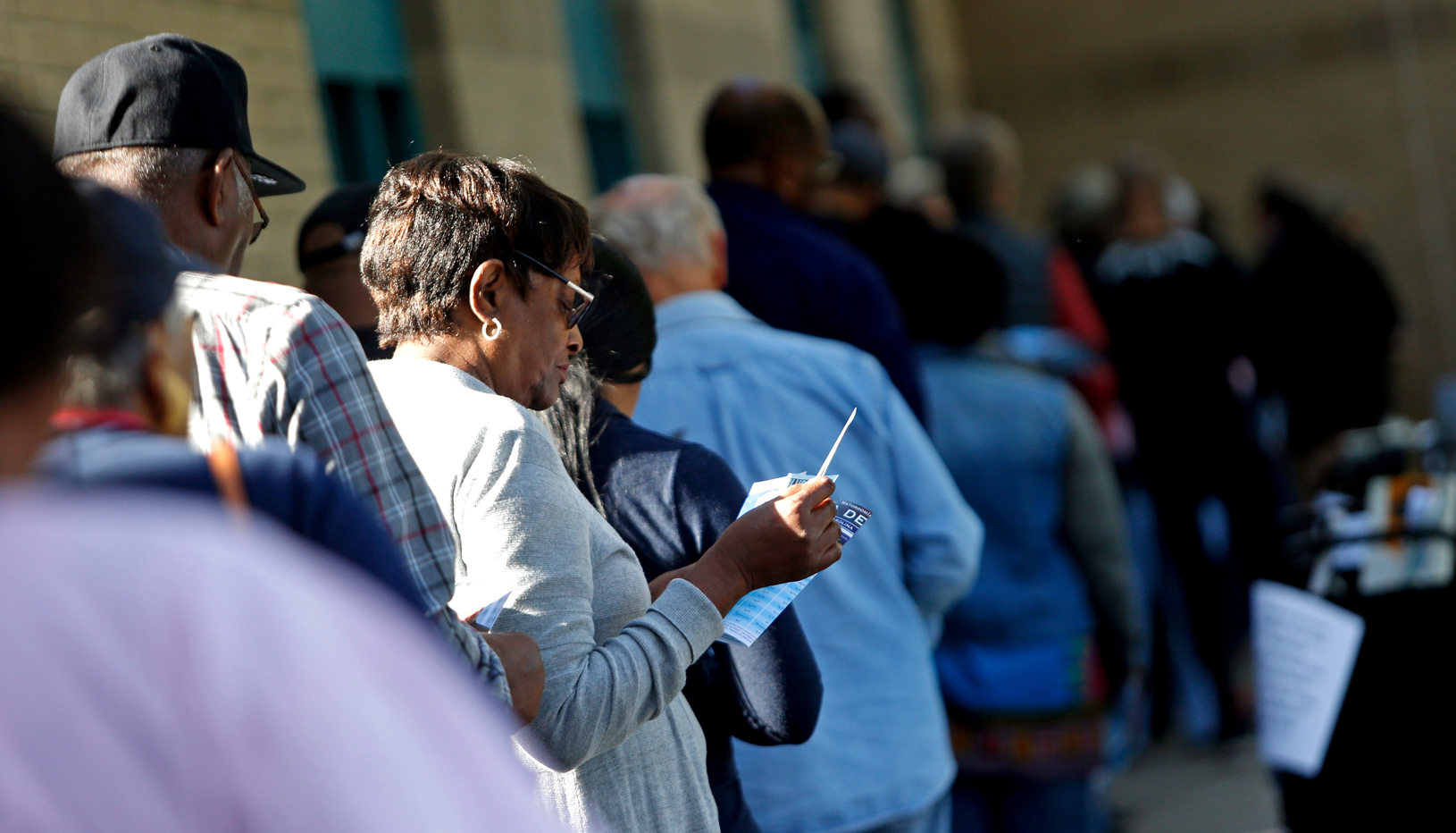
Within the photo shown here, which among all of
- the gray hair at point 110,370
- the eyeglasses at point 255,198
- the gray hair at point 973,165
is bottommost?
the gray hair at point 973,165

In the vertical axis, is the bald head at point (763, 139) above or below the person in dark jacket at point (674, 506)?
above

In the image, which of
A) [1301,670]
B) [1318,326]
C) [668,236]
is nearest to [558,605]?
[668,236]

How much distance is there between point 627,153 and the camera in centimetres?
753

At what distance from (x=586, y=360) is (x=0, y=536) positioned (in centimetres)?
139

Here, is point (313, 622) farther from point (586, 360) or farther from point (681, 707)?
point (586, 360)

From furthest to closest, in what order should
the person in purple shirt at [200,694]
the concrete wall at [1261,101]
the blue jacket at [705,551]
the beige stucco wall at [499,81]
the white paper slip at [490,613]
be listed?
1. the concrete wall at [1261,101]
2. the beige stucco wall at [499,81]
3. the blue jacket at [705,551]
4. the white paper slip at [490,613]
5. the person in purple shirt at [200,694]

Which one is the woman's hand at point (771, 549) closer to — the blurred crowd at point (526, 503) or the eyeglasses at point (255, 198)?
the blurred crowd at point (526, 503)

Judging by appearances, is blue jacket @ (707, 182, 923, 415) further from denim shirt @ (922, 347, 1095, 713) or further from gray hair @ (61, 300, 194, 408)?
gray hair @ (61, 300, 194, 408)

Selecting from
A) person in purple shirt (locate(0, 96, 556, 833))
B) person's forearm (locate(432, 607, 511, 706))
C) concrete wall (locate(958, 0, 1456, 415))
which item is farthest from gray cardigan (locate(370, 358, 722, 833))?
concrete wall (locate(958, 0, 1456, 415))

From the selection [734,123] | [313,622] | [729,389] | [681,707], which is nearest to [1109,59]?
[734,123]

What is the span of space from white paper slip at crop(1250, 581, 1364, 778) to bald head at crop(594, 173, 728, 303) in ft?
5.75

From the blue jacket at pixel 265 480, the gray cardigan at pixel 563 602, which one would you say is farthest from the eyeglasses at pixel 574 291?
the blue jacket at pixel 265 480

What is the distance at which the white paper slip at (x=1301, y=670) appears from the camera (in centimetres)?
350

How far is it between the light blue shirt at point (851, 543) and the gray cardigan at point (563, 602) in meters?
0.85
